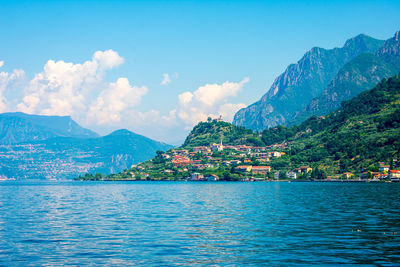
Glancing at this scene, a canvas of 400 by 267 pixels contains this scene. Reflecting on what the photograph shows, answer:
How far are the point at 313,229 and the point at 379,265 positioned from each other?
53.9 ft

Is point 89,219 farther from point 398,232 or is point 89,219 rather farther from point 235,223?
point 398,232

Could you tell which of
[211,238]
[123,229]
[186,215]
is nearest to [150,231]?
[123,229]

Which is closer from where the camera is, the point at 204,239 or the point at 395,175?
the point at 204,239

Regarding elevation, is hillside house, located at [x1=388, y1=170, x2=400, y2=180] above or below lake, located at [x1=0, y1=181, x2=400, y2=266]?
above

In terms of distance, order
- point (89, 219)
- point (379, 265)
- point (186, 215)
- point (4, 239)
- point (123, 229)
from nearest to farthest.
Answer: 1. point (379, 265)
2. point (4, 239)
3. point (123, 229)
4. point (89, 219)
5. point (186, 215)

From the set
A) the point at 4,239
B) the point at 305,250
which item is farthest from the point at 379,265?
the point at 4,239

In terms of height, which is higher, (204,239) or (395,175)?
(395,175)

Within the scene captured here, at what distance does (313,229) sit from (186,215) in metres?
22.1

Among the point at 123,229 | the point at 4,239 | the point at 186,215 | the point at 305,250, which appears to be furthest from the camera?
the point at 186,215

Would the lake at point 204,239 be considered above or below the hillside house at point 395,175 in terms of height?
below

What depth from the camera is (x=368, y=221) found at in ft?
159

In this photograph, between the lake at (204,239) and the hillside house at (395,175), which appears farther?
the hillside house at (395,175)

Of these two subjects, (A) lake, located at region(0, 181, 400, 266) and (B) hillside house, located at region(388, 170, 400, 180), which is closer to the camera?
(A) lake, located at region(0, 181, 400, 266)

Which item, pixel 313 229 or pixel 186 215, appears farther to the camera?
pixel 186 215
